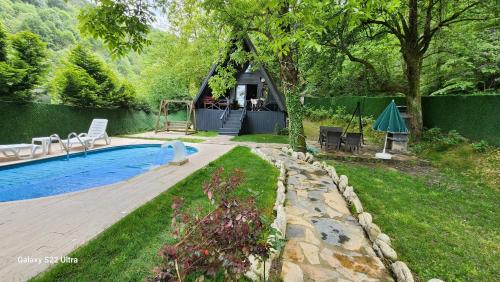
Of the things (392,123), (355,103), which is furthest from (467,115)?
(355,103)

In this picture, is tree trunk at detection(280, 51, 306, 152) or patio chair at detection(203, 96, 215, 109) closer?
tree trunk at detection(280, 51, 306, 152)

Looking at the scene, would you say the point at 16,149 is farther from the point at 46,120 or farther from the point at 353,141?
the point at 353,141

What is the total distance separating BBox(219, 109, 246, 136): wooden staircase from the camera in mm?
14781

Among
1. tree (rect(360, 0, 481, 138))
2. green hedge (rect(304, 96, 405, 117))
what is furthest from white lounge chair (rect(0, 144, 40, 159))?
green hedge (rect(304, 96, 405, 117))

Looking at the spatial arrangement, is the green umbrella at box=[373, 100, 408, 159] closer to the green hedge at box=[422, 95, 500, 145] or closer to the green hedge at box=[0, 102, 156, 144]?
the green hedge at box=[422, 95, 500, 145]

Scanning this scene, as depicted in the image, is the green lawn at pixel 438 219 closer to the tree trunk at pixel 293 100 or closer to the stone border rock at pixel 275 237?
the stone border rock at pixel 275 237

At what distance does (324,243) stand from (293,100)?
6.21 metres

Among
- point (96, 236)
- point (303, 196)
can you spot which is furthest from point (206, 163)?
point (96, 236)

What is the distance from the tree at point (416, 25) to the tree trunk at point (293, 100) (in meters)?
3.33

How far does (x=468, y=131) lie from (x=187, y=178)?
10.9 m

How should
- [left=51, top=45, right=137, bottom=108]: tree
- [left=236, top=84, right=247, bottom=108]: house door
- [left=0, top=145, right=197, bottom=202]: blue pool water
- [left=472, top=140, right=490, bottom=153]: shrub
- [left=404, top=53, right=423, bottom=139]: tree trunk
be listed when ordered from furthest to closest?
[left=236, top=84, right=247, bottom=108]: house door → [left=51, top=45, right=137, bottom=108]: tree → [left=404, top=53, right=423, bottom=139]: tree trunk → [left=472, top=140, right=490, bottom=153]: shrub → [left=0, top=145, right=197, bottom=202]: blue pool water

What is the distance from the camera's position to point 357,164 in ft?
26.1

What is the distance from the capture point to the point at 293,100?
8.64 m

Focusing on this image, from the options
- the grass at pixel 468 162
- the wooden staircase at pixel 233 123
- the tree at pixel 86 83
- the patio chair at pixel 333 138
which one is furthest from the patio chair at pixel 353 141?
the tree at pixel 86 83
